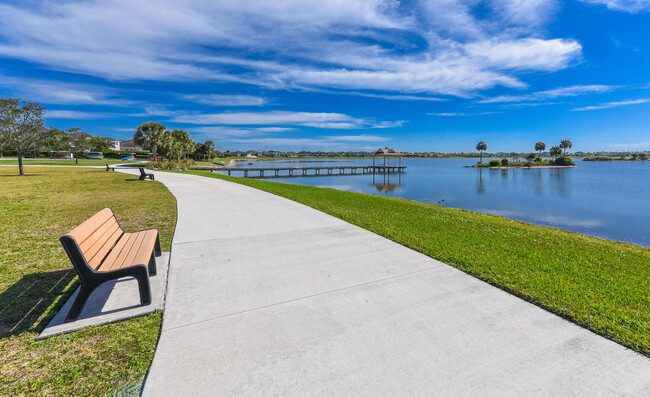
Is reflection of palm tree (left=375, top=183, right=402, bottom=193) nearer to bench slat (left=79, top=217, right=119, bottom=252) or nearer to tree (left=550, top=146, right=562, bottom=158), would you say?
bench slat (left=79, top=217, right=119, bottom=252)

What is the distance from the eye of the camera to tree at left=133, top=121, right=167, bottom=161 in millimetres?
43781

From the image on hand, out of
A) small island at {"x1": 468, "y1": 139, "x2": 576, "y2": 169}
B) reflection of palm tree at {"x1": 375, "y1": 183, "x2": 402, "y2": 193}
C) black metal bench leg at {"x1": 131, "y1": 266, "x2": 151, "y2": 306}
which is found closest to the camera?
black metal bench leg at {"x1": 131, "y1": 266, "x2": 151, "y2": 306}

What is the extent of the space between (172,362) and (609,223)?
55.9 feet

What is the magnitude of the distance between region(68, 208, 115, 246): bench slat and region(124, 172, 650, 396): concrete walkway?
39.2 inches

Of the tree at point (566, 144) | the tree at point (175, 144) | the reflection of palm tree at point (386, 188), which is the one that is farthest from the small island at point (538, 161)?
the tree at point (175, 144)

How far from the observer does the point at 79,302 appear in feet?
8.68

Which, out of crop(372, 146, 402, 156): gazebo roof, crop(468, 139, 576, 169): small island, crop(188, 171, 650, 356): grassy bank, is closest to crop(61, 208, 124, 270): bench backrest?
crop(188, 171, 650, 356): grassy bank

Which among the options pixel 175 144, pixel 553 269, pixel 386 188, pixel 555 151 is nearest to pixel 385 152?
pixel 386 188

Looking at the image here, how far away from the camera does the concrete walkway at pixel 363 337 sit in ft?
6.35

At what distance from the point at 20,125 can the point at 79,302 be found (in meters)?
25.5

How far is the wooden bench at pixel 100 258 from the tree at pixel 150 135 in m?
46.6

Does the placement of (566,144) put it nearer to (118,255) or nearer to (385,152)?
(385,152)

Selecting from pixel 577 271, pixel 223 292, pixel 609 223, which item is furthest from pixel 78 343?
pixel 609 223

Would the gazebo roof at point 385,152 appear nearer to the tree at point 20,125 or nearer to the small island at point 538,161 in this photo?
the small island at point 538,161
